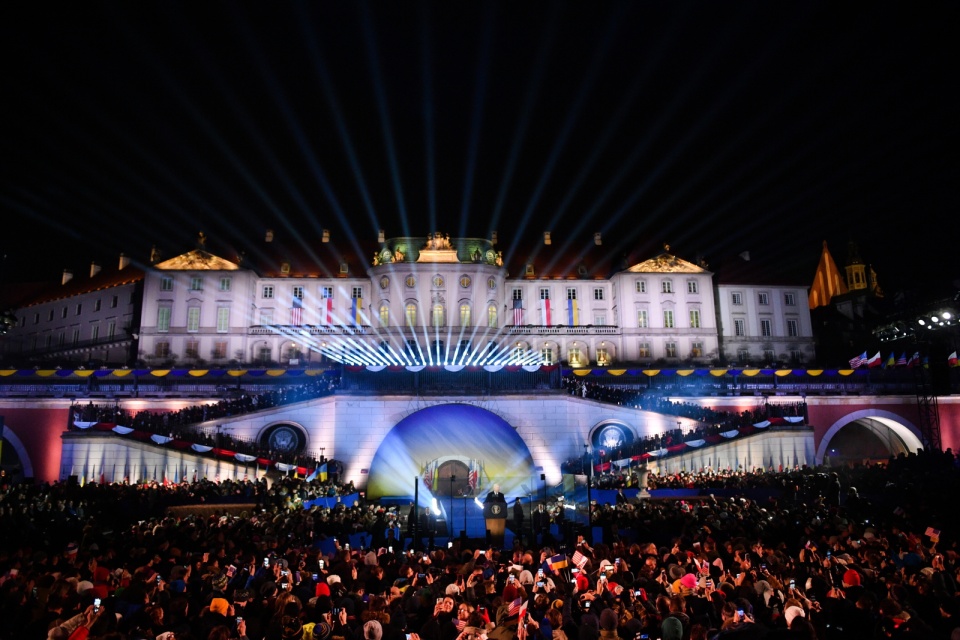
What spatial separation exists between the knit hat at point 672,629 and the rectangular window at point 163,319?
62.3 meters

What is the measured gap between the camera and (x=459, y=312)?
63031 mm

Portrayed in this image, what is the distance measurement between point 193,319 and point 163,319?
272cm

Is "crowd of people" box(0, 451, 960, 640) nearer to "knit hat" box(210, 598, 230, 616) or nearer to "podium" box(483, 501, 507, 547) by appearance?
"knit hat" box(210, 598, 230, 616)

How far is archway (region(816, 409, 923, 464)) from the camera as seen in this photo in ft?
136

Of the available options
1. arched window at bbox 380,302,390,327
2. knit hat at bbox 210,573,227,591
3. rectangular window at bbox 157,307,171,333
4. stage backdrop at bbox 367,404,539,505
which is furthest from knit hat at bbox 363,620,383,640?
rectangular window at bbox 157,307,171,333

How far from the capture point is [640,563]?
12.2 metres

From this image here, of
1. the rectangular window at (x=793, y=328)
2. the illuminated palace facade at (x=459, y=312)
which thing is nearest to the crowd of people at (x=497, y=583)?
the illuminated palace facade at (x=459, y=312)

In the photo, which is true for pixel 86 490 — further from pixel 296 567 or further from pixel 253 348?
pixel 253 348

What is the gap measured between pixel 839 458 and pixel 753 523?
32908 mm

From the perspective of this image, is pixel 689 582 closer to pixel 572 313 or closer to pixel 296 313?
pixel 572 313

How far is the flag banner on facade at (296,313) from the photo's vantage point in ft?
206

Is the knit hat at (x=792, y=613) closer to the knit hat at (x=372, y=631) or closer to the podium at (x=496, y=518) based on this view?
the knit hat at (x=372, y=631)

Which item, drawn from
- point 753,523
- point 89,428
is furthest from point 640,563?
point 89,428

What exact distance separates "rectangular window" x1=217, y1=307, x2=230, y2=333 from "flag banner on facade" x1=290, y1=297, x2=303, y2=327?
19.3ft
